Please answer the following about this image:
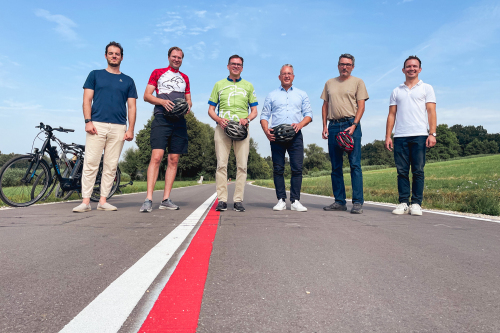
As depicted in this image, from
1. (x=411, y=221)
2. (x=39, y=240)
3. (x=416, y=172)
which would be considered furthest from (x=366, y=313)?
(x=416, y=172)

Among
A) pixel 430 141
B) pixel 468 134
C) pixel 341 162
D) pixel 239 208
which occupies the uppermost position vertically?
pixel 468 134

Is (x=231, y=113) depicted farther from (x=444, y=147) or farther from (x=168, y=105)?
(x=444, y=147)

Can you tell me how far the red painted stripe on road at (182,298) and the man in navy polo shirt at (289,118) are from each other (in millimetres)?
3387

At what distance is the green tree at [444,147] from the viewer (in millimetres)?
87562

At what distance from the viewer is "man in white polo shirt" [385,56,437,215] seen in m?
Answer: 5.06

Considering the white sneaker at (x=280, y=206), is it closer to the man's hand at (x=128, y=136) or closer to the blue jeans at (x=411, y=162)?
the blue jeans at (x=411, y=162)

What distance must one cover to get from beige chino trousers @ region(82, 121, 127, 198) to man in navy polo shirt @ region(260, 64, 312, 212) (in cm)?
233

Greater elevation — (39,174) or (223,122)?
(223,122)

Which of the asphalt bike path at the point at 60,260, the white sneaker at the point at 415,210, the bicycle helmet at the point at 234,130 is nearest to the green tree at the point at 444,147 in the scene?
the white sneaker at the point at 415,210

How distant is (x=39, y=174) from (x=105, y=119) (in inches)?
64.0

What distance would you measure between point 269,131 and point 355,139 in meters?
1.37

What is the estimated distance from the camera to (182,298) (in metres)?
1.49

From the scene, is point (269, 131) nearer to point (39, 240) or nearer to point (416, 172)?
point (416, 172)

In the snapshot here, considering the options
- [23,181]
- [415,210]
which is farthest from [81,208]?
[415,210]
